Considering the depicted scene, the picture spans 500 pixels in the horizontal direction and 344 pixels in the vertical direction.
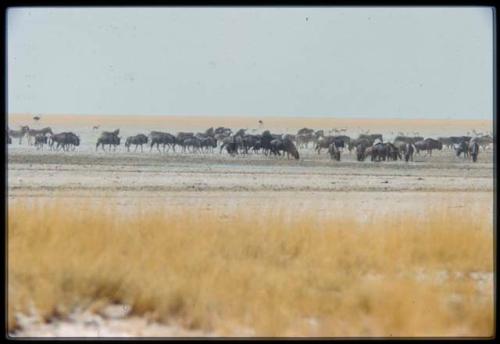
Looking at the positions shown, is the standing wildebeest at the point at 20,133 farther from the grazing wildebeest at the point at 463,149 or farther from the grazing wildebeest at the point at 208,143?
the grazing wildebeest at the point at 463,149

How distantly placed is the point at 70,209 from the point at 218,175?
25.4ft

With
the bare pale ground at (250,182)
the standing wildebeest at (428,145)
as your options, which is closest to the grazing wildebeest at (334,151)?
the bare pale ground at (250,182)

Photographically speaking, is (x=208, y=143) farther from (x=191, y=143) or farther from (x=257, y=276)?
(x=257, y=276)

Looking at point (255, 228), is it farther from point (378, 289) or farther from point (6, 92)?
point (6, 92)

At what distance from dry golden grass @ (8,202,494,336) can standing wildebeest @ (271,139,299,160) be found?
12.6 metres

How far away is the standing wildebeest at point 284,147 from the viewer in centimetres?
1836

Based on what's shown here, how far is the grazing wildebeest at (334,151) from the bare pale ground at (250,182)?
1.01ft

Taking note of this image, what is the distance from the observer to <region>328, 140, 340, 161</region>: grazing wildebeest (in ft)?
59.6

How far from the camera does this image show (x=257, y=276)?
459 centimetres

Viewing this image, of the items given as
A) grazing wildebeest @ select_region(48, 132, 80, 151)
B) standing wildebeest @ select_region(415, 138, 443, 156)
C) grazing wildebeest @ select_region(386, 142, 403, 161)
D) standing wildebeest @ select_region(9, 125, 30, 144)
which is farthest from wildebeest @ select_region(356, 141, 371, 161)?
standing wildebeest @ select_region(9, 125, 30, 144)

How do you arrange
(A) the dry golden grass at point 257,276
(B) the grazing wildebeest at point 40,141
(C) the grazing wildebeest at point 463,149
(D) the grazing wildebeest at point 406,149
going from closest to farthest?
(A) the dry golden grass at point 257,276
(D) the grazing wildebeest at point 406,149
(C) the grazing wildebeest at point 463,149
(B) the grazing wildebeest at point 40,141

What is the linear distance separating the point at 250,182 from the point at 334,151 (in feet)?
19.9

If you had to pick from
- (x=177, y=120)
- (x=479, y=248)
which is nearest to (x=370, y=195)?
(x=479, y=248)

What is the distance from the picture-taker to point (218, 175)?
14.2 meters
